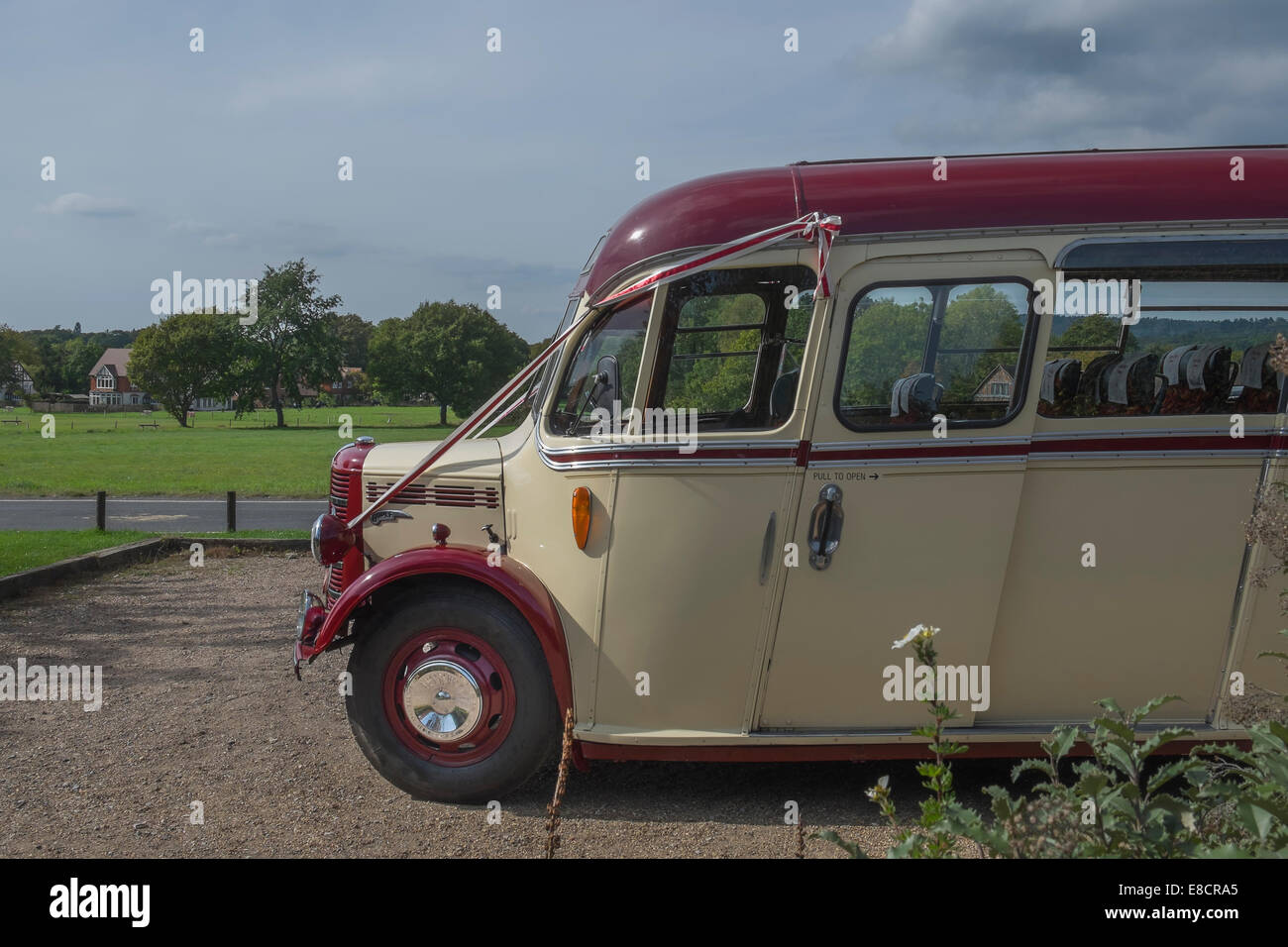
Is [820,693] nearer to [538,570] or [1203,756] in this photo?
[538,570]

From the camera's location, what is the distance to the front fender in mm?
4855

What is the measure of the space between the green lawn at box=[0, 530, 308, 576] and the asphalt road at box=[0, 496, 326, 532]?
186 cm

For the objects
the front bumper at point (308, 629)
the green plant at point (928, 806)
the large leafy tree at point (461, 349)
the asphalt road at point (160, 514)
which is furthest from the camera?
the large leafy tree at point (461, 349)

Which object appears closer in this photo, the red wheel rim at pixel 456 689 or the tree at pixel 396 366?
the red wheel rim at pixel 456 689

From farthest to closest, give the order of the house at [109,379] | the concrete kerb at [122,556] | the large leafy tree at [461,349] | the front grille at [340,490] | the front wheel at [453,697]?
1. the house at [109,379]
2. the large leafy tree at [461,349]
3. the concrete kerb at [122,556]
4. the front grille at [340,490]
5. the front wheel at [453,697]

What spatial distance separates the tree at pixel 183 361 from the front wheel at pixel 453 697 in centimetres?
8056

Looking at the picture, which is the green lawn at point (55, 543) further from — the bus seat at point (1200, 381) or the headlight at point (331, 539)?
the bus seat at point (1200, 381)

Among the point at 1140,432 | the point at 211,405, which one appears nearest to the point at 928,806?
the point at 1140,432

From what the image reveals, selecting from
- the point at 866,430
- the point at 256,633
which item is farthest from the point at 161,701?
the point at 866,430

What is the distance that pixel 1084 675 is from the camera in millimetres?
4785

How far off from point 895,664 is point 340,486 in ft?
10.1

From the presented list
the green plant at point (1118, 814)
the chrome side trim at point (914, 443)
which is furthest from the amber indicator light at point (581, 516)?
the green plant at point (1118, 814)

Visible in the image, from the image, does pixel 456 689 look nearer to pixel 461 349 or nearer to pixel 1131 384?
pixel 1131 384

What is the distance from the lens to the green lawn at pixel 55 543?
11562mm
